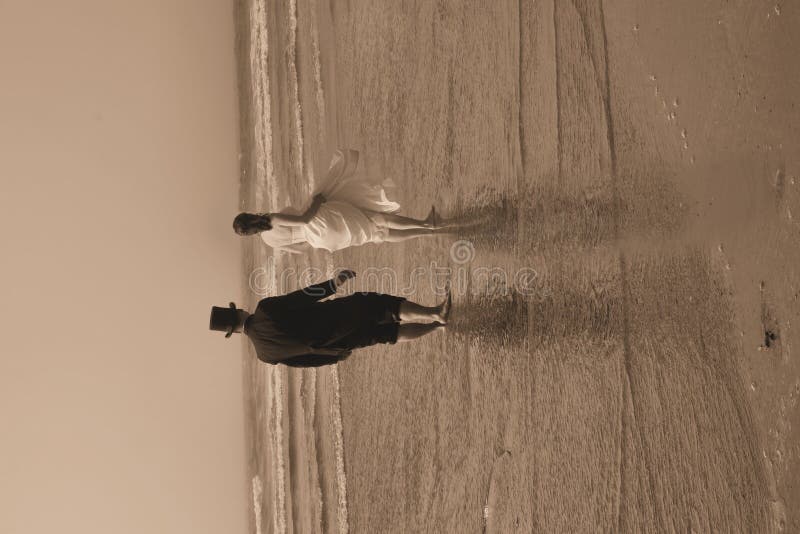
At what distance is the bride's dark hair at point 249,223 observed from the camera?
2.64 meters

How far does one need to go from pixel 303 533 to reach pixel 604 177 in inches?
119

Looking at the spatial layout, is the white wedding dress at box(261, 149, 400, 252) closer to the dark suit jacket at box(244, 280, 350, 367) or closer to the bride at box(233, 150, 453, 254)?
the bride at box(233, 150, 453, 254)

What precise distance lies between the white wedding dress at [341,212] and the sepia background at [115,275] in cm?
178

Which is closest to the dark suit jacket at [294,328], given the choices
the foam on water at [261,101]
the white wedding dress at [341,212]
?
the white wedding dress at [341,212]

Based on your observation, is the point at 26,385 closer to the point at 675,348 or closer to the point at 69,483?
the point at 69,483

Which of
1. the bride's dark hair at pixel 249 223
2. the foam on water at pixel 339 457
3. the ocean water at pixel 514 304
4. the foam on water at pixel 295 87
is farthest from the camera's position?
the foam on water at pixel 295 87

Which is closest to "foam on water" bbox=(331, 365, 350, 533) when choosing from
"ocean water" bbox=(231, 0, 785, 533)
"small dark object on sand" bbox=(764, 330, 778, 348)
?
"ocean water" bbox=(231, 0, 785, 533)

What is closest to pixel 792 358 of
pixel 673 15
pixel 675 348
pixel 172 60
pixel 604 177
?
pixel 675 348

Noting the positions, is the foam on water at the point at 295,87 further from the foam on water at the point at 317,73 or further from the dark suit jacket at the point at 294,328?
the dark suit jacket at the point at 294,328

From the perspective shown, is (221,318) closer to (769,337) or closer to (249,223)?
(249,223)

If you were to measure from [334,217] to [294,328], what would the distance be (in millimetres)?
489

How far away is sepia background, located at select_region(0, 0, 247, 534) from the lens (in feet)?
12.6

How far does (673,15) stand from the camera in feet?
6.21

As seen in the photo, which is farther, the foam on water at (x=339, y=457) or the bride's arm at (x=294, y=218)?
the foam on water at (x=339, y=457)
